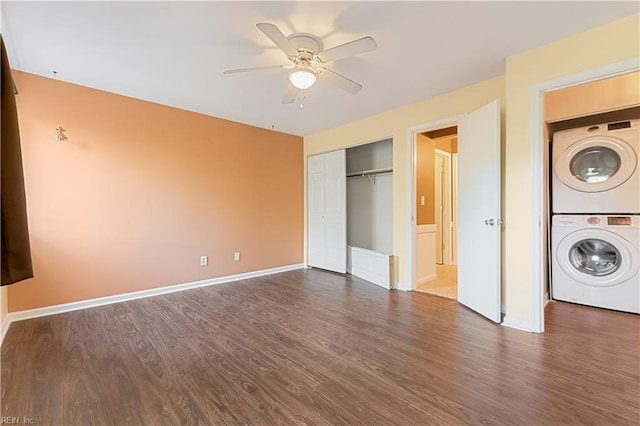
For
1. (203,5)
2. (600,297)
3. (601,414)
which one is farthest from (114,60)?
(600,297)

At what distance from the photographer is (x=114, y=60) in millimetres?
2559

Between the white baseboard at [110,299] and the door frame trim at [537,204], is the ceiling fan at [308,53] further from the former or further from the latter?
the white baseboard at [110,299]

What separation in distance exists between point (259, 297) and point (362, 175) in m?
2.61

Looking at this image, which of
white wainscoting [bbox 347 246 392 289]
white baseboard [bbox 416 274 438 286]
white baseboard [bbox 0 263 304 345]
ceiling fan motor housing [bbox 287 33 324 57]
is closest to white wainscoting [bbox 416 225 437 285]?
white baseboard [bbox 416 274 438 286]

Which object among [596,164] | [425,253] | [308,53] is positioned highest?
[308,53]

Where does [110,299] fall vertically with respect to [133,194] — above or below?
below

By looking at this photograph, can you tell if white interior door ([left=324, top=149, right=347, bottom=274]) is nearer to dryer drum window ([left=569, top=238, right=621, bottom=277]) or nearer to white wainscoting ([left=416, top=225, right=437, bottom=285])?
white wainscoting ([left=416, top=225, right=437, bottom=285])

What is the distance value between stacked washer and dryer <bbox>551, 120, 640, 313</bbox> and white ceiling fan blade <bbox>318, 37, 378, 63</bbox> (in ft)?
9.43

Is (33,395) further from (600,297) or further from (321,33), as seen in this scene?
(600,297)

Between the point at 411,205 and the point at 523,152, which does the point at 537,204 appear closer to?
the point at 523,152

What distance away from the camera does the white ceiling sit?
1930 mm

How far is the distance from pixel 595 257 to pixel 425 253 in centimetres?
184

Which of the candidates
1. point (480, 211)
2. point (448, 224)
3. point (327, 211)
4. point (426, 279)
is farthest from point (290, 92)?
point (448, 224)

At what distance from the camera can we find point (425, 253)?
13.8 ft
